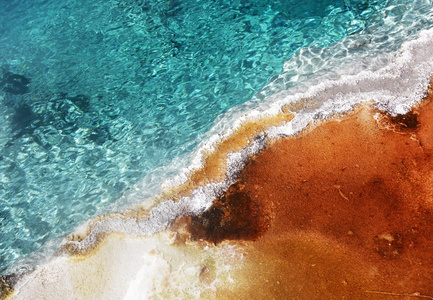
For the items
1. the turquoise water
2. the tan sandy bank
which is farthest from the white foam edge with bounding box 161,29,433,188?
the turquoise water

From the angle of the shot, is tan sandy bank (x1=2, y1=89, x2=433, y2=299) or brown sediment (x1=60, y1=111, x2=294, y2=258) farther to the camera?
brown sediment (x1=60, y1=111, x2=294, y2=258)

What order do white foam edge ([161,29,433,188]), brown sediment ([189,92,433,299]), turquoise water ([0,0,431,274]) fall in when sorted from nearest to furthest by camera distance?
brown sediment ([189,92,433,299])
white foam edge ([161,29,433,188])
turquoise water ([0,0,431,274])

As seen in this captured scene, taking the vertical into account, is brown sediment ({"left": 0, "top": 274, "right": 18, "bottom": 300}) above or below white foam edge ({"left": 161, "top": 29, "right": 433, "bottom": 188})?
above

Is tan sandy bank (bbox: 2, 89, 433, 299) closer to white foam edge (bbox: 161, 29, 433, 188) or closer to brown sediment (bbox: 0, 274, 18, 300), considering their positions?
brown sediment (bbox: 0, 274, 18, 300)

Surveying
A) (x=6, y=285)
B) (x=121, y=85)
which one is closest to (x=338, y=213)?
(x=6, y=285)

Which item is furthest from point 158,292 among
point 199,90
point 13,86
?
point 13,86

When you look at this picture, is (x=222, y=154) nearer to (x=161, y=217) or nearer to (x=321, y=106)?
(x=161, y=217)

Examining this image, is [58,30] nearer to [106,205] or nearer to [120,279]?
[106,205]
